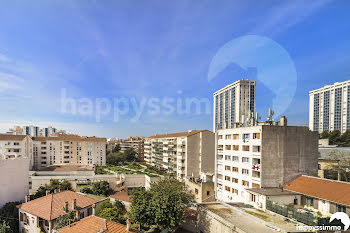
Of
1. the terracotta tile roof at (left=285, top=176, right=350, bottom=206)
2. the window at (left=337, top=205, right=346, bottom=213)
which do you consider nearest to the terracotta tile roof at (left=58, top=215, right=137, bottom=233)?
the terracotta tile roof at (left=285, top=176, right=350, bottom=206)

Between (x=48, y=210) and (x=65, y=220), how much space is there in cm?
318

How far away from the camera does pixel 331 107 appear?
75.6 metres

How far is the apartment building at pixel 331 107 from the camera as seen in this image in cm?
7125

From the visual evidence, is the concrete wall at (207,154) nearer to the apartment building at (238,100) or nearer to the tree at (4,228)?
the apartment building at (238,100)

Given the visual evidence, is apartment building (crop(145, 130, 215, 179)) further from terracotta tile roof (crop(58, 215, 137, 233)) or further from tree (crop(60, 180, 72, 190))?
terracotta tile roof (crop(58, 215, 137, 233))

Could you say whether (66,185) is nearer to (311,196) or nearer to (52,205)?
(52,205)

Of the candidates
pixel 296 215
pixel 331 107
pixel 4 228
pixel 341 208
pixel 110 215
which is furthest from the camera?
pixel 331 107

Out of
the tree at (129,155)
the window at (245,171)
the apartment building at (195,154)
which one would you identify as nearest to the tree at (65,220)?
the window at (245,171)

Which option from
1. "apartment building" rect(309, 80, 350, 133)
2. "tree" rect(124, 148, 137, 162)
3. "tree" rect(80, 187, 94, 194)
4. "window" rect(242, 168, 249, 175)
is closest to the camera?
"window" rect(242, 168, 249, 175)

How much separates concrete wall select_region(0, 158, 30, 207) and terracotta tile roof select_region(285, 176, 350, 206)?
1551 inches

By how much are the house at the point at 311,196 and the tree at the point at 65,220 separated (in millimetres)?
20123

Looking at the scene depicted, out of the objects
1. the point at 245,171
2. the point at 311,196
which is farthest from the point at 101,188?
the point at 311,196

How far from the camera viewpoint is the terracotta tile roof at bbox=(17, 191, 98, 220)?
21417mm

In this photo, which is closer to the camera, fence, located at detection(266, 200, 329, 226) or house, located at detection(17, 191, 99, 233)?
fence, located at detection(266, 200, 329, 226)
